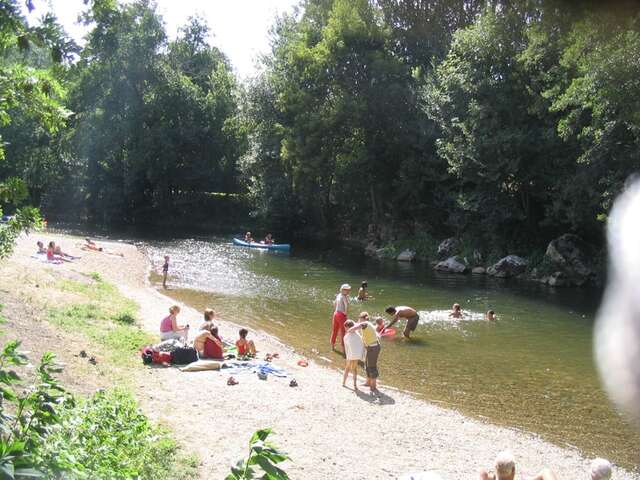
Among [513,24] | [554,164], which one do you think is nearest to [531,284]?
[554,164]

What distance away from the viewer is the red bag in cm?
1404

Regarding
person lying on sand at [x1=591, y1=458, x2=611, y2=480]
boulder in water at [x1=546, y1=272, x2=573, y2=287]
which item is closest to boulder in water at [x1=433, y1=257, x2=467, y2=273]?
boulder in water at [x1=546, y1=272, x2=573, y2=287]

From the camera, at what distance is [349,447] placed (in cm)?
1040

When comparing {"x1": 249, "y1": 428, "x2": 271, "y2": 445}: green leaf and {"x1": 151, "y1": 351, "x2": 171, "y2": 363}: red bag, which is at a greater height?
{"x1": 249, "y1": 428, "x2": 271, "y2": 445}: green leaf

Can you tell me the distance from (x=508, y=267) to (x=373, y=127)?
49.6 ft

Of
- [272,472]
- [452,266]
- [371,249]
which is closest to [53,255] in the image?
[452,266]

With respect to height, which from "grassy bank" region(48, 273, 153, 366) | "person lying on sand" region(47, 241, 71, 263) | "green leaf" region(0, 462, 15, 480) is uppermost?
"green leaf" region(0, 462, 15, 480)

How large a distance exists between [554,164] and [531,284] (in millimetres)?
6583

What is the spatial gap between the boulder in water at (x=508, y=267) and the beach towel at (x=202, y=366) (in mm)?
25211

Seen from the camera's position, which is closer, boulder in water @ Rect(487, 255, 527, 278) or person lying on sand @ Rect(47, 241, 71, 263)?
person lying on sand @ Rect(47, 241, 71, 263)

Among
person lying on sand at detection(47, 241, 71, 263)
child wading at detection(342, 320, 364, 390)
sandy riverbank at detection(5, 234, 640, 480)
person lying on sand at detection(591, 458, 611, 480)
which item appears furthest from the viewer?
person lying on sand at detection(47, 241, 71, 263)

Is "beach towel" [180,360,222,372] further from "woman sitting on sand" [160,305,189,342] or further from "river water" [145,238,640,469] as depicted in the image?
"river water" [145,238,640,469]

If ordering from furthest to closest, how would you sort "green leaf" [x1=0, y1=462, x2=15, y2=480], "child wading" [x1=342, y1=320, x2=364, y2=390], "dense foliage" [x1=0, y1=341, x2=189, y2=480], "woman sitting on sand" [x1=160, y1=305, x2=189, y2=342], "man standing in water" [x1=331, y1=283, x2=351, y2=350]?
1. "man standing in water" [x1=331, y1=283, x2=351, y2=350]
2. "woman sitting on sand" [x1=160, y1=305, x2=189, y2=342]
3. "child wading" [x1=342, y1=320, x2=364, y2=390]
4. "dense foliage" [x1=0, y1=341, x2=189, y2=480]
5. "green leaf" [x1=0, y1=462, x2=15, y2=480]

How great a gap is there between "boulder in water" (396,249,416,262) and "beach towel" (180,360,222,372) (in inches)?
1151
